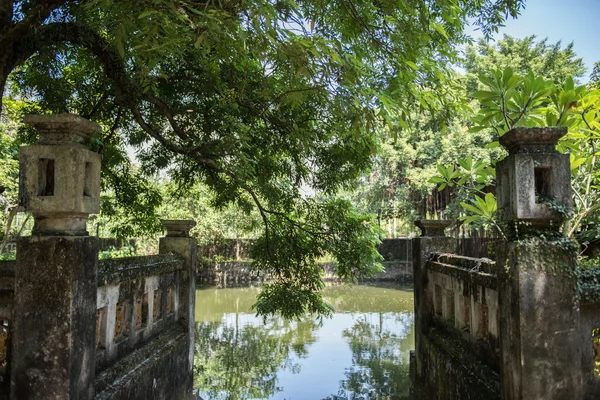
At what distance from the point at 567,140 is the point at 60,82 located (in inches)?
192

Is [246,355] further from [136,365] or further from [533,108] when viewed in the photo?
[533,108]

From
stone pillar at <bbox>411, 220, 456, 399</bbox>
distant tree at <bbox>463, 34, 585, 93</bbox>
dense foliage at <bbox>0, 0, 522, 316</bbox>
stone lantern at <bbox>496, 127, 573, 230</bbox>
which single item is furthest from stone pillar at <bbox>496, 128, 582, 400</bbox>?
distant tree at <bbox>463, 34, 585, 93</bbox>

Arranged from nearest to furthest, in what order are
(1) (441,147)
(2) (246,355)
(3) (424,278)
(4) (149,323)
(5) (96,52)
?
(5) (96,52) → (4) (149,323) → (3) (424,278) → (2) (246,355) → (1) (441,147)

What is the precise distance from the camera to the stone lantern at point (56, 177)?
260 centimetres

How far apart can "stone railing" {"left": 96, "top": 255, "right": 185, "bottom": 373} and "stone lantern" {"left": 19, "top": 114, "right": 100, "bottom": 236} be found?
55cm

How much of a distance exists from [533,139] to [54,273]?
270 cm

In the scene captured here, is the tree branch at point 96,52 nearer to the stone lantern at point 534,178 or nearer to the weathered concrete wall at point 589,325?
the stone lantern at point 534,178

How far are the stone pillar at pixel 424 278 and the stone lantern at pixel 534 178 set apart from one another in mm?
2351

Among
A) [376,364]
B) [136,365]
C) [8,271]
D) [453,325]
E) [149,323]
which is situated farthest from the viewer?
[376,364]

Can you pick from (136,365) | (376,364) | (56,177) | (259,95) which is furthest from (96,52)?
(376,364)

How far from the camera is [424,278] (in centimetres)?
529

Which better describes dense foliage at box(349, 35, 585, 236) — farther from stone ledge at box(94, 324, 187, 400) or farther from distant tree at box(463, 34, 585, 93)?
stone ledge at box(94, 324, 187, 400)

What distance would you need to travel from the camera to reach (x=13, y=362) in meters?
2.57

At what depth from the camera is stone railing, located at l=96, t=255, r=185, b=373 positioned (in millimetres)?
3256
